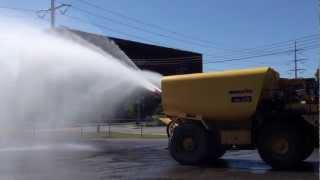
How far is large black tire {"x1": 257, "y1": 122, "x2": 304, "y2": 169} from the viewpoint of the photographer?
1519cm

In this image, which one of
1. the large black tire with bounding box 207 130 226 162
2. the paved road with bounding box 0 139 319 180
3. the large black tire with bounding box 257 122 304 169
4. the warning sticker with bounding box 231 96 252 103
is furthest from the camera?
the large black tire with bounding box 207 130 226 162

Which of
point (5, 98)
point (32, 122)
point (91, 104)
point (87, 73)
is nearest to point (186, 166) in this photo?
point (87, 73)

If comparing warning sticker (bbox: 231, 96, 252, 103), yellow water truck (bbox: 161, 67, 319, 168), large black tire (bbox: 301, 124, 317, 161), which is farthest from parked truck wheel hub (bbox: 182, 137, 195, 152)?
large black tire (bbox: 301, 124, 317, 161)

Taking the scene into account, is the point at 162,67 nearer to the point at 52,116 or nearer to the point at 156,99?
the point at 52,116

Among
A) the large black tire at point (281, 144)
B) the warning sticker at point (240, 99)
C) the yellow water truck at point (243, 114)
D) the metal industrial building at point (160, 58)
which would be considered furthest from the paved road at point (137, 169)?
the metal industrial building at point (160, 58)

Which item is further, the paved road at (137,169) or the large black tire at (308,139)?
the large black tire at (308,139)

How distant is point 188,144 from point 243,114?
1936mm

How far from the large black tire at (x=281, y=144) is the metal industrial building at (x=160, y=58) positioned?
54560 millimetres

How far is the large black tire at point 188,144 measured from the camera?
1664 cm

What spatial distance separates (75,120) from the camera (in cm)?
2850

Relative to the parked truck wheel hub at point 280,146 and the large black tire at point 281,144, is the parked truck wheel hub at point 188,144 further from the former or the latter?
the parked truck wheel hub at point 280,146

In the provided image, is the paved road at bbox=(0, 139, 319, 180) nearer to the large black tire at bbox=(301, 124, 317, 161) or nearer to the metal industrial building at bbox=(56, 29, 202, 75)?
the large black tire at bbox=(301, 124, 317, 161)

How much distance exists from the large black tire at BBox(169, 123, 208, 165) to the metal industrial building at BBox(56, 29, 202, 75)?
2080 inches

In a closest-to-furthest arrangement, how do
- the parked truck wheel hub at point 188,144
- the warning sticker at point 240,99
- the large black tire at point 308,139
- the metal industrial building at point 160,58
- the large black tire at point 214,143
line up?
the large black tire at point 308,139
the warning sticker at point 240,99
the large black tire at point 214,143
the parked truck wheel hub at point 188,144
the metal industrial building at point 160,58
